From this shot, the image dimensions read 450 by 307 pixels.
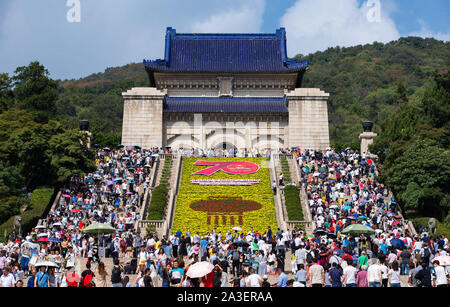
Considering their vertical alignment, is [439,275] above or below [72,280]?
above

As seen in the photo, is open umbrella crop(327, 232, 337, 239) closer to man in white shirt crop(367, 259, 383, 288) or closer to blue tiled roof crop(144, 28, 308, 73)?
man in white shirt crop(367, 259, 383, 288)

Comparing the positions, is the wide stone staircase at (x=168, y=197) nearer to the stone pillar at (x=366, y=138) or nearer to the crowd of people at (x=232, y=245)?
the crowd of people at (x=232, y=245)

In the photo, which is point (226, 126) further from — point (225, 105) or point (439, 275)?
point (439, 275)

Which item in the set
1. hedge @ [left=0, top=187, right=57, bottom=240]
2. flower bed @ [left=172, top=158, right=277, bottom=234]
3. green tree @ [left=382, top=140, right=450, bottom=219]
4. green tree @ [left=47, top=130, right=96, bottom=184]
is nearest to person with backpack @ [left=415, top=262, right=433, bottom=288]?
flower bed @ [left=172, top=158, right=277, bottom=234]

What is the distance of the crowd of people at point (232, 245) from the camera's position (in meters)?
18.4

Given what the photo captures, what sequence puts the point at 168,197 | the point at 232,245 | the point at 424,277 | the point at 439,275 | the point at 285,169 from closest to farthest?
the point at 424,277, the point at 439,275, the point at 232,245, the point at 168,197, the point at 285,169

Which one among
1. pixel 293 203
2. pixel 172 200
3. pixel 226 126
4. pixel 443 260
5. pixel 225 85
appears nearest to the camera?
pixel 443 260

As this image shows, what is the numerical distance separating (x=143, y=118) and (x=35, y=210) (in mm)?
20632

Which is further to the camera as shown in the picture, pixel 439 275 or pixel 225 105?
pixel 225 105

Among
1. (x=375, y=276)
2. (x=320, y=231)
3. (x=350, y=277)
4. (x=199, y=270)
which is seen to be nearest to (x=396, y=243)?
(x=320, y=231)

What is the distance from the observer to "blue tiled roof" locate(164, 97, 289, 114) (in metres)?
58.3

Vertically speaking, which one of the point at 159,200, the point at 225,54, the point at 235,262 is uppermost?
the point at 225,54

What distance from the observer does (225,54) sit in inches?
2527
